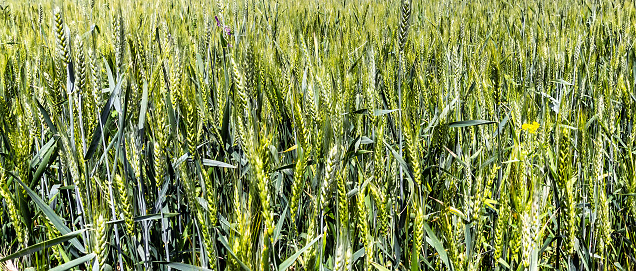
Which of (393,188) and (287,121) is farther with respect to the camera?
(287,121)

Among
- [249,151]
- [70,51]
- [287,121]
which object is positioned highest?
[70,51]

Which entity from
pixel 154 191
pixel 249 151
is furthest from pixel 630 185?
pixel 154 191

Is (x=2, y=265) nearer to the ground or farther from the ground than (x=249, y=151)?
nearer to the ground

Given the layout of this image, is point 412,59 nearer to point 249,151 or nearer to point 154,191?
point 154,191

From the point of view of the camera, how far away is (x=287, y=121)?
4.98 feet

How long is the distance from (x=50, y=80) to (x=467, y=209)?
108 centimetres

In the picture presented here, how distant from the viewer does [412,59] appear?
1834 millimetres

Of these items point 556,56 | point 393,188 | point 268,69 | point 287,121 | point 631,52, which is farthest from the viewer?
point 631,52

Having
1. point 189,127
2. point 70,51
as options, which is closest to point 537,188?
point 189,127

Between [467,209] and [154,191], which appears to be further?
[154,191]

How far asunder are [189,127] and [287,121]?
563 millimetres

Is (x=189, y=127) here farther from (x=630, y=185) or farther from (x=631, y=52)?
(x=631, y=52)

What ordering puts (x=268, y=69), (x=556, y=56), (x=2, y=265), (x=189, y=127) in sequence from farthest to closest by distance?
(x=556, y=56) → (x=268, y=69) → (x=189, y=127) → (x=2, y=265)

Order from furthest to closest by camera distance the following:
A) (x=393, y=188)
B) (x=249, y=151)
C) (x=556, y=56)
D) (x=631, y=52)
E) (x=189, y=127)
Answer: (x=631, y=52) → (x=556, y=56) → (x=393, y=188) → (x=189, y=127) → (x=249, y=151)
